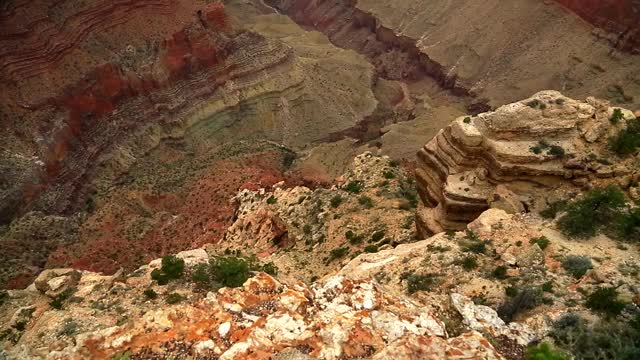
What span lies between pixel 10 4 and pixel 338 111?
1615 inches

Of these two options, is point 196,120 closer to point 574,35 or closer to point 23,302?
point 23,302

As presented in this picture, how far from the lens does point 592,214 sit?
2617 cm

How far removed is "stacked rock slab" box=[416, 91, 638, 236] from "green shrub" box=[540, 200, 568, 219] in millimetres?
493

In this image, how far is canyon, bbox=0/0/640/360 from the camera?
64.1 ft

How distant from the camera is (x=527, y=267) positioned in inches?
928

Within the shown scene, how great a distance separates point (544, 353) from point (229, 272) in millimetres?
12518

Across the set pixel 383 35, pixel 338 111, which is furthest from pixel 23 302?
pixel 383 35

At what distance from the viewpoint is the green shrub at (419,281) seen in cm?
2297

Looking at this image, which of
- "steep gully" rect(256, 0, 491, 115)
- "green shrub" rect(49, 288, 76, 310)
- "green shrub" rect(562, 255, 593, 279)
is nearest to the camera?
"green shrub" rect(562, 255, 593, 279)

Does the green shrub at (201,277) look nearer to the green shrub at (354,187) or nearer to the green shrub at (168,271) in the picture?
the green shrub at (168,271)

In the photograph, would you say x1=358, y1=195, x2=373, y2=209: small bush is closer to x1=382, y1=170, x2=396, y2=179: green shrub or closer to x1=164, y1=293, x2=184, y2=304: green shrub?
x1=382, y1=170, x2=396, y2=179: green shrub

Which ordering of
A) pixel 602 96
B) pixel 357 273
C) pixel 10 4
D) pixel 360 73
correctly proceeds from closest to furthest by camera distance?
pixel 357 273
pixel 10 4
pixel 602 96
pixel 360 73

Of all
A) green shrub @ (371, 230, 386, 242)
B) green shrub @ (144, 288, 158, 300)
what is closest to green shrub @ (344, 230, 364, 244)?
green shrub @ (371, 230, 386, 242)

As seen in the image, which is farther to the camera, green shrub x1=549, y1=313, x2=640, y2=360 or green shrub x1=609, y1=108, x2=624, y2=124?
green shrub x1=609, y1=108, x2=624, y2=124
